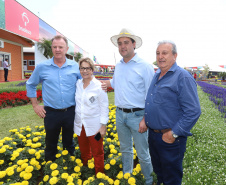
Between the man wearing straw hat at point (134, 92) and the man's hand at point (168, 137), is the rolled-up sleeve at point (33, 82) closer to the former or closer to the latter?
the man wearing straw hat at point (134, 92)

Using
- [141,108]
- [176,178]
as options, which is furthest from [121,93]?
[176,178]

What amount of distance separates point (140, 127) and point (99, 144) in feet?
2.47

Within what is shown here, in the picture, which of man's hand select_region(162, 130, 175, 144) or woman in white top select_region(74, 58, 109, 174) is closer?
man's hand select_region(162, 130, 175, 144)

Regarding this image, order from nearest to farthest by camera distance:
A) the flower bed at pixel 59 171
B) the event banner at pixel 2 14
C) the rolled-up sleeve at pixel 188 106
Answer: the rolled-up sleeve at pixel 188 106 → the flower bed at pixel 59 171 → the event banner at pixel 2 14

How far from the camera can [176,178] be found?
2242 mm

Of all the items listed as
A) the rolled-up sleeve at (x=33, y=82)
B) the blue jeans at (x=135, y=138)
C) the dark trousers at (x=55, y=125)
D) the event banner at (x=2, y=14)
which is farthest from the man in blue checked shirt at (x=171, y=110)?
the event banner at (x=2, y=14)

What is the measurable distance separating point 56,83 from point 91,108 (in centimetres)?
80

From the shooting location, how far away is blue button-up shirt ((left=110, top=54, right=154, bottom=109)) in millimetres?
2547

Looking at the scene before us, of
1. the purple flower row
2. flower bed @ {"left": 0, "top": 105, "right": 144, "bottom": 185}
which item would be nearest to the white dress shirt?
flower bed @ {"left": 0, "top": 105, "right": 144, "bottom": 185}

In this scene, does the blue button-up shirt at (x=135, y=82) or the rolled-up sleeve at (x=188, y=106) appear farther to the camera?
the blue button-up shirt at (x=135, y=82)

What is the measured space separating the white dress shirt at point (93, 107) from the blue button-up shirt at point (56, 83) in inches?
12.4

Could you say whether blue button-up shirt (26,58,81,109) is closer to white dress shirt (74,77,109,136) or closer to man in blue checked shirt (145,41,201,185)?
white dress shirt (74,77,109,136)

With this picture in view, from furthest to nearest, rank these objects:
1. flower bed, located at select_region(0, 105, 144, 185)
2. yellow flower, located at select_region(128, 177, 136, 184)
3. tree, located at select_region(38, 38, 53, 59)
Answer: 1. tree, located at select_region(38, 38, 53, 59)
2. flower bed, located at select_region(0, 105, 144, 185)
3. yellow flower, located at select_region(128, 177, 136, 184)

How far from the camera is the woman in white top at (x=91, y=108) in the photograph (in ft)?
8.53
